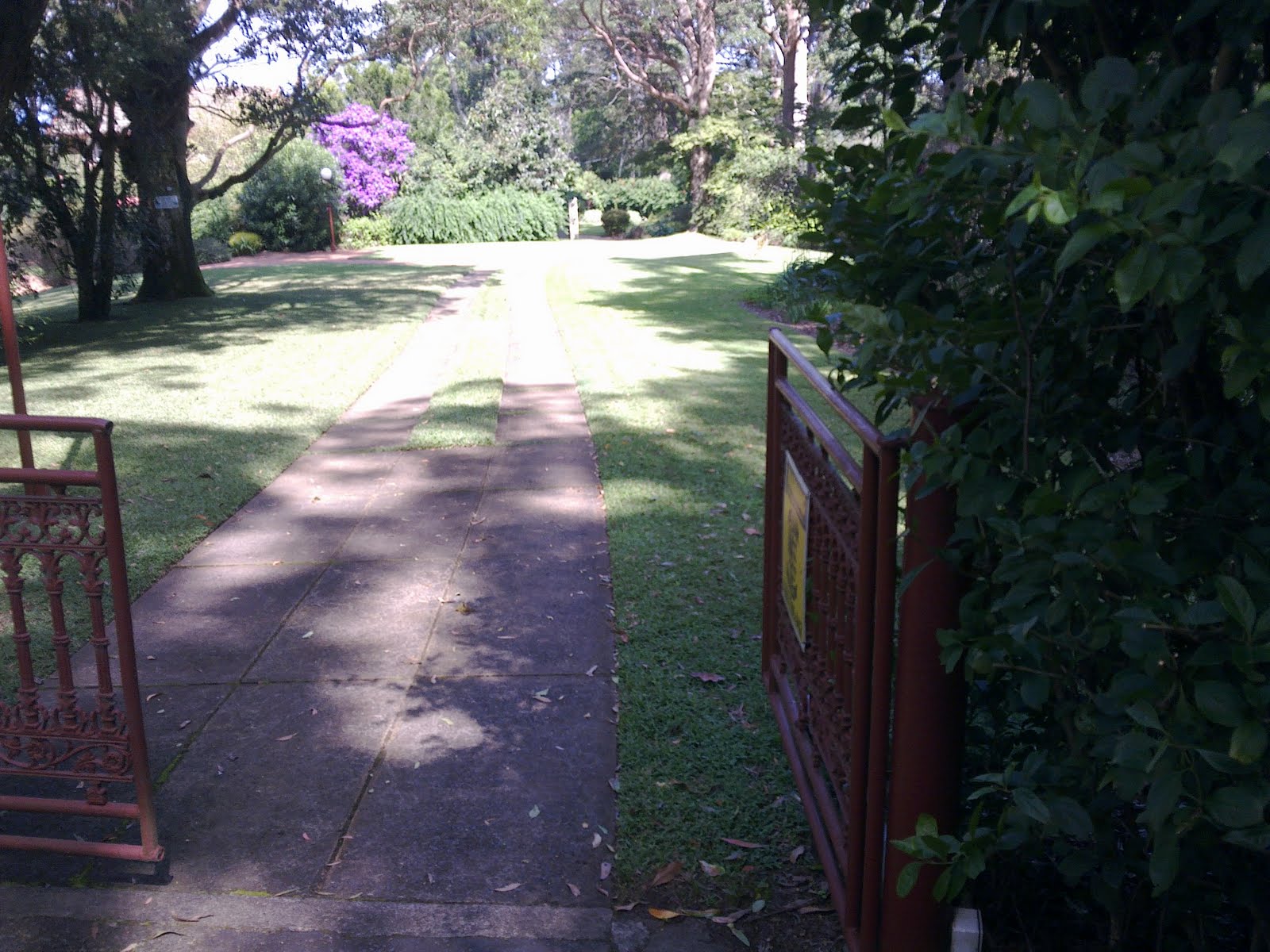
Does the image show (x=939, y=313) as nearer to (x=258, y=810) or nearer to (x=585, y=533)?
(x=258, y=810)

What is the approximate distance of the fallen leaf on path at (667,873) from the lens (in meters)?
3.32

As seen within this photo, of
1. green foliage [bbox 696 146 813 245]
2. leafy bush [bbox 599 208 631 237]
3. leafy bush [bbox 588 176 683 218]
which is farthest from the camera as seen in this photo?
leafy bush [bbox 588 176 683 218]

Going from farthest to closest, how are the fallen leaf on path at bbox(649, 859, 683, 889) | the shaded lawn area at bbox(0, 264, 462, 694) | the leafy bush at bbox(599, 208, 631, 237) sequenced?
the leafy bush at bbox(599, 208, 631, 237) < the shaded lawn area at bbox(0, 264, 462, 694) < the fallen leaf on path at bbox(649, 859, 683, 889)

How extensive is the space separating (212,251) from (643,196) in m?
20.2

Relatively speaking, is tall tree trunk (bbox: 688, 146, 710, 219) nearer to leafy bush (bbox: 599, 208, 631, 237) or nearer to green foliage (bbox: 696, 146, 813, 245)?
green foliage (bbox: 696, 146, 813, 245)

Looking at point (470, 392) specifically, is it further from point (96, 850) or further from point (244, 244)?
point (244, 244)

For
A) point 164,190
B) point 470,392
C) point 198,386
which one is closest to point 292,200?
point 164,190

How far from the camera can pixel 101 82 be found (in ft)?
57.1

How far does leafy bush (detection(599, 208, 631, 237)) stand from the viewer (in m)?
48.2

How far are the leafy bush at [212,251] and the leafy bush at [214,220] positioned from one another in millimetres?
528

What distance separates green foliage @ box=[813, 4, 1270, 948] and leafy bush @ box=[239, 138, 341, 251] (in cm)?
4157

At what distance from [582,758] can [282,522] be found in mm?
3804

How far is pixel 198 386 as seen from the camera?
1267 cm

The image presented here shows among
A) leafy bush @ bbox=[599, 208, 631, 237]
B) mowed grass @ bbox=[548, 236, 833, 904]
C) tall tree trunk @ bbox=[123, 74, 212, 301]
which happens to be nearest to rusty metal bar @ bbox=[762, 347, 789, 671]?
mowed grass @ bbox=[548, 236, 833, 904]
